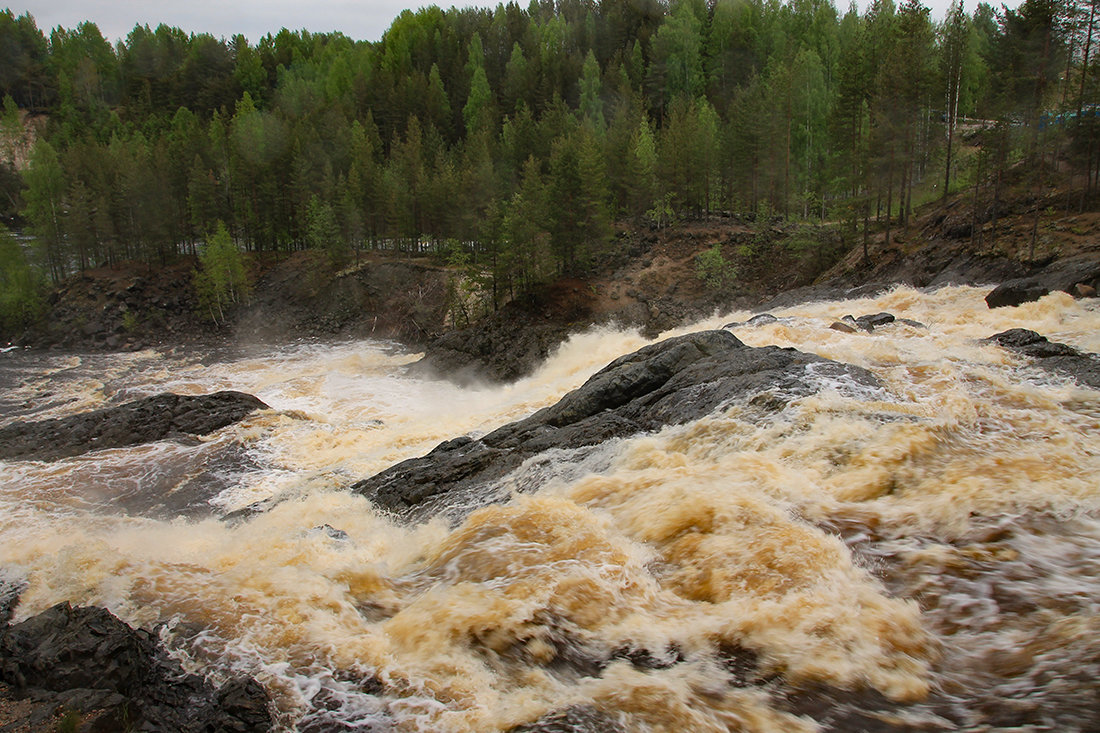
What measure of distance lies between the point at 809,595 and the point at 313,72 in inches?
4039

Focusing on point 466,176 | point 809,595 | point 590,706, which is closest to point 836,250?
point 466,176

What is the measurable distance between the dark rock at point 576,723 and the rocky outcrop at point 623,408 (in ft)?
26.6

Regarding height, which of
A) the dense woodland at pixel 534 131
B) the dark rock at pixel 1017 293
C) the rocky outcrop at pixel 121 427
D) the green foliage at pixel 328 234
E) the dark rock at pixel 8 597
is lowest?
the rocky outcrop at pixel 121 427

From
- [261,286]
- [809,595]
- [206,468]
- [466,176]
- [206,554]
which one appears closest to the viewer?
[809,595]

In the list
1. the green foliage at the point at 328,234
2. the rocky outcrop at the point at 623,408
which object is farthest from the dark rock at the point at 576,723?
the green foliage at the point at 328,234

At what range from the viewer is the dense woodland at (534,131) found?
124ft

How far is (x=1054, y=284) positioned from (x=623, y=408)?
19660 mm

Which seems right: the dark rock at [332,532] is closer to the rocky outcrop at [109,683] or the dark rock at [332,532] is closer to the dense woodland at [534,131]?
the rocky outcrop at [109,683]

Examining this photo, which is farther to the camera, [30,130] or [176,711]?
[30,130]

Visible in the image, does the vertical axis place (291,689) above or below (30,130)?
below

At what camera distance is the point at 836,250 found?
4172 centimetres

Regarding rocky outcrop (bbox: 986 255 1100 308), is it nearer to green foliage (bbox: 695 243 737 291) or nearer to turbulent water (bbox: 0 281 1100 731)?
turbulent water (bbox: 0 281 1100 731)

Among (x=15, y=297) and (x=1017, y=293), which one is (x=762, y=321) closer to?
(x=1017, y=293)

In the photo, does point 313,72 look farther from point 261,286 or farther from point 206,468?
point 206,468
